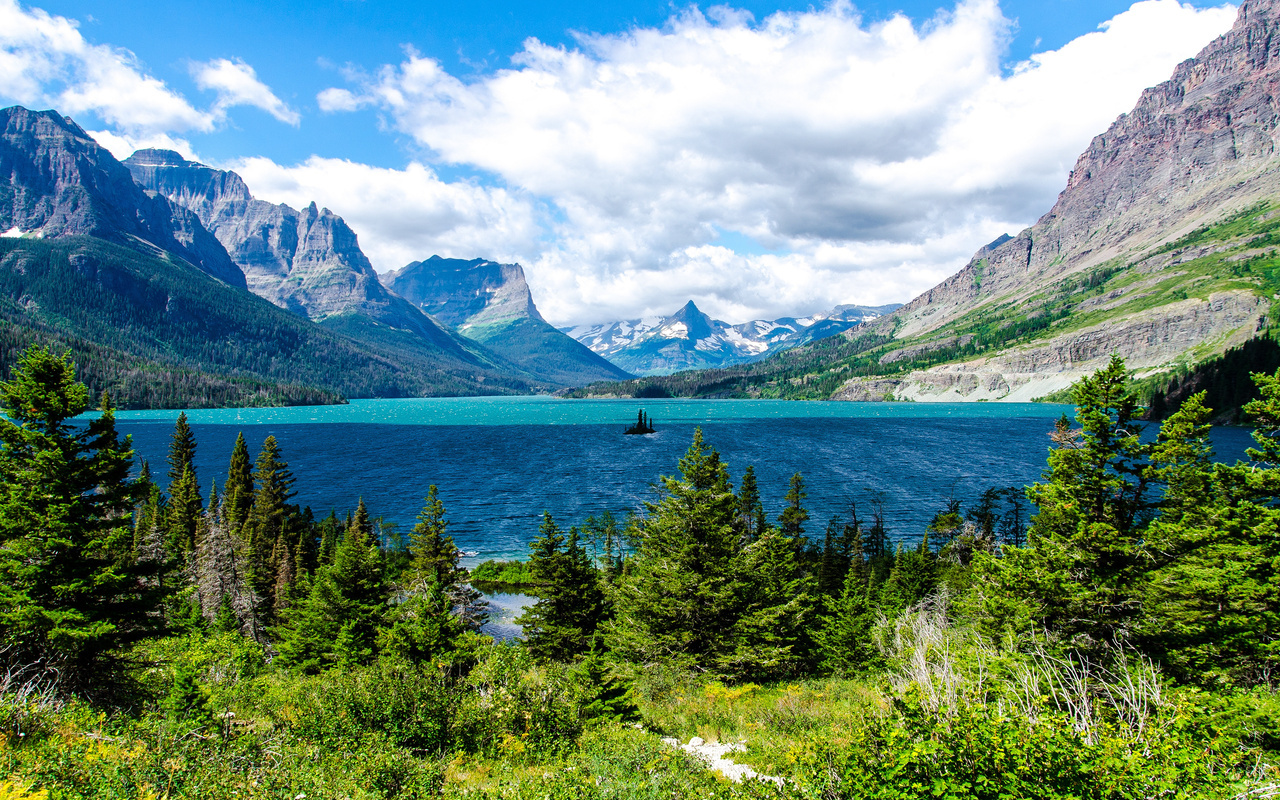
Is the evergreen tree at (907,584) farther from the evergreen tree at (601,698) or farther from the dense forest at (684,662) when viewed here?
the evergreen tree at (601,698)

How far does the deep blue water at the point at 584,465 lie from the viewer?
86.8 metres

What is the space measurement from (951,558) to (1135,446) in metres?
44.9

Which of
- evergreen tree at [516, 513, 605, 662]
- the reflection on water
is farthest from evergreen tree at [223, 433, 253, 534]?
evergreen tree at [516, 513, 605, 662]

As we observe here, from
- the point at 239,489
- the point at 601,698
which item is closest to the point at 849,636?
the point at 601,698

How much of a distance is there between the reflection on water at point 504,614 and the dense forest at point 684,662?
14.2m

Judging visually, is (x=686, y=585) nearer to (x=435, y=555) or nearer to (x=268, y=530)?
(x=435, y=555)

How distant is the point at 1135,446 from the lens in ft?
63.1

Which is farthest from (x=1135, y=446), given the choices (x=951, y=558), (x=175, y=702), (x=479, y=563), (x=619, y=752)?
(x=479, y=563)

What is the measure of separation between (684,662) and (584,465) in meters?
103

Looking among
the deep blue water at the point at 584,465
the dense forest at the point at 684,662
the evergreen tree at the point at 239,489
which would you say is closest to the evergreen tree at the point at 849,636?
the dense forest at the point at 684,662

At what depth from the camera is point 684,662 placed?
26016 millimetres

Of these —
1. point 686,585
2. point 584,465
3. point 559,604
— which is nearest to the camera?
point 686,585

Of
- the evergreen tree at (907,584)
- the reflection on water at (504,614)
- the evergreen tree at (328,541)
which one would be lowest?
the reflection on water at (504,614)

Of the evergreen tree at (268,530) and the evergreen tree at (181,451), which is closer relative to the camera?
the evergreen tree at (268,530)
